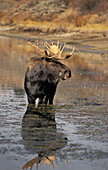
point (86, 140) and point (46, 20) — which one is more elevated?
point (46, 20)

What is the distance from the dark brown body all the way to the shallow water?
1.38ft

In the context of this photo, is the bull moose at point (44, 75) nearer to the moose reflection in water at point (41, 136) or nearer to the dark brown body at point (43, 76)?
the dark brown body at point (43, 76)

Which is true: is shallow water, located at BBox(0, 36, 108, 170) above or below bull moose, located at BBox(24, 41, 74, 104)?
below

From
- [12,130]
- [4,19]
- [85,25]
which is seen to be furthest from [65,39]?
[12,130]

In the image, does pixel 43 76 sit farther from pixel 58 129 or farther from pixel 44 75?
pixel 58 129

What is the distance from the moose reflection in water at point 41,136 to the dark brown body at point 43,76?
617 millimetres

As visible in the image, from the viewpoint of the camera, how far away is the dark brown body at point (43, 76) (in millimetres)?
10383

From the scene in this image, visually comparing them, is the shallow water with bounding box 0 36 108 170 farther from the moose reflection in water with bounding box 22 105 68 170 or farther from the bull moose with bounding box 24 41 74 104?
the bull moose with bounding box 24 41 74 104

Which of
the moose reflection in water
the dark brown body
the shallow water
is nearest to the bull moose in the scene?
the dark brown body

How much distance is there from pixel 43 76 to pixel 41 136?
3.12m

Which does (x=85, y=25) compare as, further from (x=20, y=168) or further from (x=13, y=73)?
(x=20, y=168)

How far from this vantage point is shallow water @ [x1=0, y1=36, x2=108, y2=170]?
618cm

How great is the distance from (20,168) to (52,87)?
15.9 feet

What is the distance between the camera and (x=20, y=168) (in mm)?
5793
